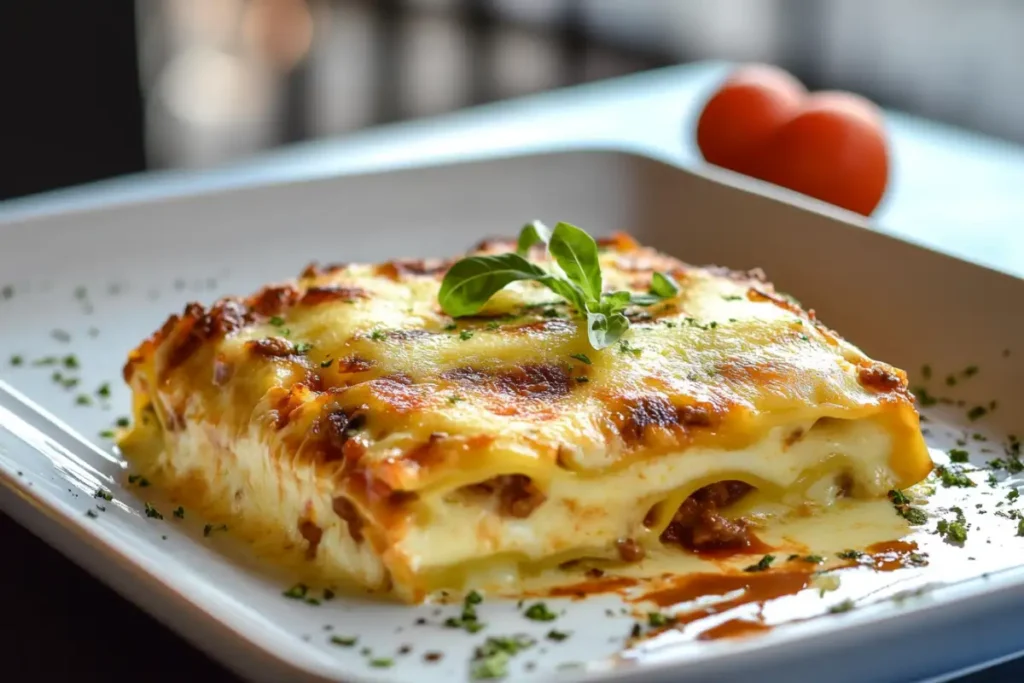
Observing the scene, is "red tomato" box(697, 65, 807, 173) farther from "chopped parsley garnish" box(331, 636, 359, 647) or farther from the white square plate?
"chopped parsley garnish" box(331, 636, 359, 647)

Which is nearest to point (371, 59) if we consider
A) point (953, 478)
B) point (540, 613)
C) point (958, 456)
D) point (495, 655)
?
point (958, 456)

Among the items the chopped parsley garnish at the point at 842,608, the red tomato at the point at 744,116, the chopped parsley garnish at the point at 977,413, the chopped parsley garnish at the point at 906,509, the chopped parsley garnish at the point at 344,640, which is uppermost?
the red tomato at the point at 744,116

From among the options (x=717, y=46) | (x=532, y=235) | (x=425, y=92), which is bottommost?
(x=425, y=92)

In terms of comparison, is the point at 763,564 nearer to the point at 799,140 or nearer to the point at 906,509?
the point at 906,509

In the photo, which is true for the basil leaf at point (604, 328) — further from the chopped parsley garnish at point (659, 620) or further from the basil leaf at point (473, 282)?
the chopped parsley garnish at point (659, 620)

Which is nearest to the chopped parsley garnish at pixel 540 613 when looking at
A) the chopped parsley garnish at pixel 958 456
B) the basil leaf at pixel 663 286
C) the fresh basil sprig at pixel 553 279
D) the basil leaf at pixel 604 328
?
the basil leaf at pixel 604 328

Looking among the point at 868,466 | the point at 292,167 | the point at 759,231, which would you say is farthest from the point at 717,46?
the point at 868,466

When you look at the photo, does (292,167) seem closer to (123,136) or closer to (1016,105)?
(123,136)
